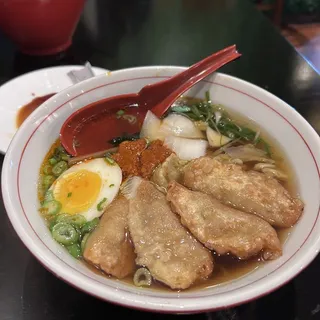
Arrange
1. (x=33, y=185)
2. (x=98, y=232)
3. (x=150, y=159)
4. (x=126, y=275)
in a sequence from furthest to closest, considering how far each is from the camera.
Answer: (x=150, y=159), (x=33, y=185), (x=98, y=232), (x=126, y=275)

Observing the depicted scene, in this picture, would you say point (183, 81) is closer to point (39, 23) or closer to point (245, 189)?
point (245, 189)

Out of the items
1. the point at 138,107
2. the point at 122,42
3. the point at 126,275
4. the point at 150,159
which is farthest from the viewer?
the point at 122,42

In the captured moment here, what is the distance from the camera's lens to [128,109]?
1921mm

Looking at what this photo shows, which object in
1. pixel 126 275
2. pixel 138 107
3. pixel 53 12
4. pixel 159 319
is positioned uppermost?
pixel 53 12

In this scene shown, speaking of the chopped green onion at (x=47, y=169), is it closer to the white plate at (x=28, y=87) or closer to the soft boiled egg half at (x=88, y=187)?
the soft boiled egg half at (x=88, y=187)

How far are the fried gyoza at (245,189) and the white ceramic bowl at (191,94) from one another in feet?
0.21

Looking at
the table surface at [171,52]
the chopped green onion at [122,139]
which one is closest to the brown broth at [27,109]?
the table surface at [171,52]

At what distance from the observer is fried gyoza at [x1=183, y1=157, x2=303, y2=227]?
1435 mm

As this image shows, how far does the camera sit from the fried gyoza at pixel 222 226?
133 cm

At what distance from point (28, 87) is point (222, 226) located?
1.52m

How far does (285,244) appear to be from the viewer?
1.35 meters

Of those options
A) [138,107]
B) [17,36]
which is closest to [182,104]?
[138,107]

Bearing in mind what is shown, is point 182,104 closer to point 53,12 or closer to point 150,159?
point 150,159

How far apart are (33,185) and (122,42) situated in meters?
1.60
